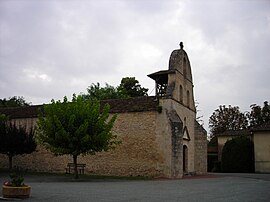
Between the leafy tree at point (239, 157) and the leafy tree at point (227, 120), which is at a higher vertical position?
the leafy tree at point (227, 120)

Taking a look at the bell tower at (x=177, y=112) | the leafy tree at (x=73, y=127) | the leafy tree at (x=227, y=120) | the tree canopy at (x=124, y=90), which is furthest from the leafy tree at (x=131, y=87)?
the leafy tree at (x=73, y=127)

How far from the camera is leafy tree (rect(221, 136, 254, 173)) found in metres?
38.7

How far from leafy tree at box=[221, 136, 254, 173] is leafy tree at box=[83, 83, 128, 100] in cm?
1830

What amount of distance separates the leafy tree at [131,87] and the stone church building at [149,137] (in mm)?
23923

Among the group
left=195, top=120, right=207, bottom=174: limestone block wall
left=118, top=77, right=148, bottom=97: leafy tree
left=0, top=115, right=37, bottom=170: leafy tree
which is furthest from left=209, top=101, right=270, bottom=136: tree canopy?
left=0, top=115, right=37, bottom=170: leafy tree

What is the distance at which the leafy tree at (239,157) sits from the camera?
1524 inches

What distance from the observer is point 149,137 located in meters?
25.7

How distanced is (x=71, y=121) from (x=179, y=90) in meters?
11.0

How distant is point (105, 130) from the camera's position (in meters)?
22.3

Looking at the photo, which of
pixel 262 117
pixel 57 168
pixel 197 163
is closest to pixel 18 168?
pixel 57 168

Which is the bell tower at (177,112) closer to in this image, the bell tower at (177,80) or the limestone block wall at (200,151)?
the bell tower at (177,80)

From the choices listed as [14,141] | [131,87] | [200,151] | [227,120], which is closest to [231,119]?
[227,120]

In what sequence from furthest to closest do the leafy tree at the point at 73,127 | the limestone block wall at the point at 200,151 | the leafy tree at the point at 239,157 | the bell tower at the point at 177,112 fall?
the leafy tree at the point at 239,157, the limestone block wall at the point at 200,151, the bell tower at the point at 177,112, the leafy tree at the point at 73,127

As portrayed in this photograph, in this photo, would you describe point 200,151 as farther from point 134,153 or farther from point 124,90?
point 124,90
